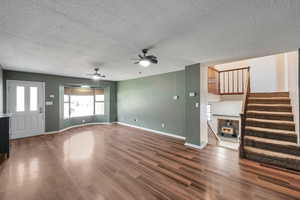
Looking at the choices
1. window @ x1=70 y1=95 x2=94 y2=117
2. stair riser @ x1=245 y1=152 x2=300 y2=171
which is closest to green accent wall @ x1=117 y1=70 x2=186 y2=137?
window @ x1=70 y1=95 x2=94 y2=117

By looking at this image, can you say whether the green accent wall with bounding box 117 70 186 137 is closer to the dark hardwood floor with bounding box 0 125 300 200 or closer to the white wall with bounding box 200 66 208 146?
the white wall with bounding box 200 66 208 146

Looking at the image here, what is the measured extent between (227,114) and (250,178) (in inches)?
216

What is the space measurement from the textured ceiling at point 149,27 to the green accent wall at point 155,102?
2.20 metres

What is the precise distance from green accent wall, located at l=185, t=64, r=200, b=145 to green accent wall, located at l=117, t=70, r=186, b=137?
0.65 meters

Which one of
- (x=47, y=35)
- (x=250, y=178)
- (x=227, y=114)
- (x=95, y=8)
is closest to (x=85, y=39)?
(x=47, y=35)

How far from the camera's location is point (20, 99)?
16.3 ft

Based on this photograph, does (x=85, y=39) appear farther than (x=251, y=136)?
No

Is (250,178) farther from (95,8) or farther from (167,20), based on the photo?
(95,8)

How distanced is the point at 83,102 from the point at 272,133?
323 inches

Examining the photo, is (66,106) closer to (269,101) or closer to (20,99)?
(20,99)

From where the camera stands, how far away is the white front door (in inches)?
189

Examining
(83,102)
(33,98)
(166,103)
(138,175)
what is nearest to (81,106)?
(83,102)

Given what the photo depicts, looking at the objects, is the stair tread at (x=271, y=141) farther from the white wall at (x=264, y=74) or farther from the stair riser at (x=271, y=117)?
the white wall at (x=264, y=74)

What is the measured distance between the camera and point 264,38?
7.72 feet
